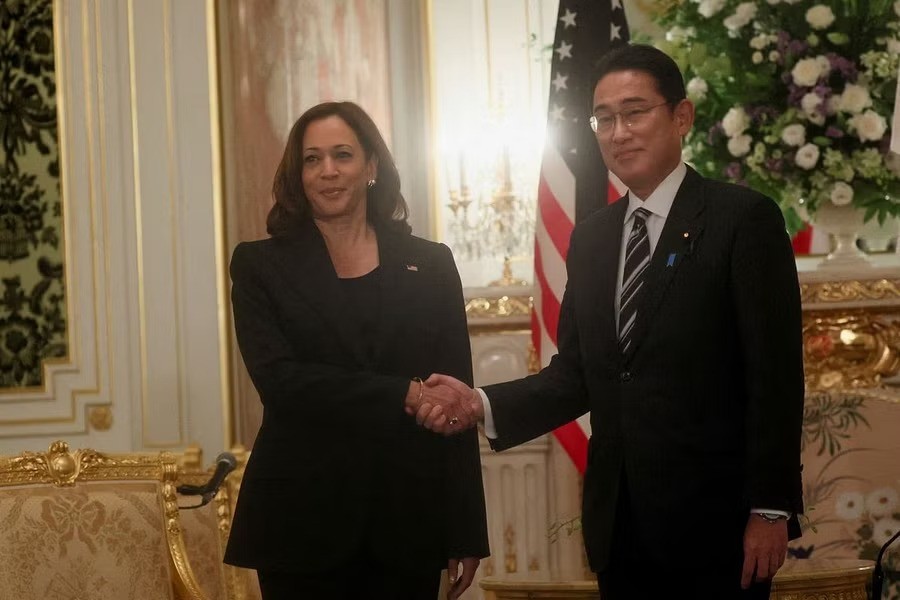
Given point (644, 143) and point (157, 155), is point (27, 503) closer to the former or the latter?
point (644, 143)

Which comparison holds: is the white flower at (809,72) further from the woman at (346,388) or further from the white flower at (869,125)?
the woman at (346,388)

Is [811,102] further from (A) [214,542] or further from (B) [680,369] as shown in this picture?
(A) [214,542]

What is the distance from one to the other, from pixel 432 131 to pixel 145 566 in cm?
247

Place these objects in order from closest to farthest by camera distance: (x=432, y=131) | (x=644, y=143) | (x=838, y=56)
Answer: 1. (x=644, y=143)
2. (x=838, y=56)
3. (x=432, y=131)

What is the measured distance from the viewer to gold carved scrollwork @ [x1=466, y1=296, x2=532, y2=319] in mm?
5020

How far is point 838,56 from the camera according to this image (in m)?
4.35

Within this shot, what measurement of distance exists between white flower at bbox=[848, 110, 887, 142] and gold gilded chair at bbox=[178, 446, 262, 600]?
2.32 metres

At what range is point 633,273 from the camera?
2557 millimetres

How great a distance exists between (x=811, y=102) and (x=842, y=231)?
544 mm

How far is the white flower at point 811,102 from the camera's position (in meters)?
4.30

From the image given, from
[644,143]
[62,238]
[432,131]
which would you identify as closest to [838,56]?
[432,131]

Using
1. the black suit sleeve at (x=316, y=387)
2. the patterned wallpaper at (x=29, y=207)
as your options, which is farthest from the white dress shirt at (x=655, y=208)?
the patterned wallpaper at (x=29, y=207)

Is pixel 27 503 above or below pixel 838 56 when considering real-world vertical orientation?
below

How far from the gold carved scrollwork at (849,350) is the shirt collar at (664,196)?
2.13 metres
